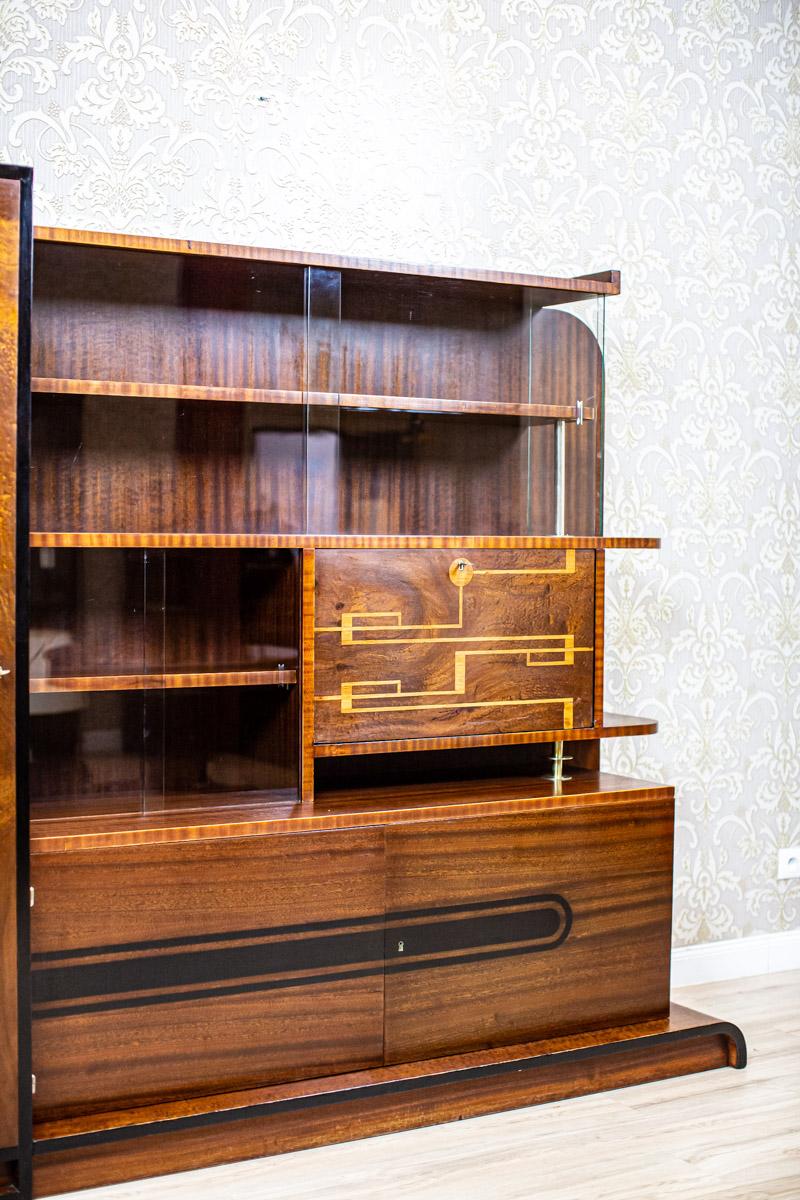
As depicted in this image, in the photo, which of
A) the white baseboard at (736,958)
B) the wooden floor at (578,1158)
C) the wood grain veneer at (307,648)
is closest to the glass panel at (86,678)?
the wood grain veneer at (307,648)

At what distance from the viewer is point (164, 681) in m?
2.35

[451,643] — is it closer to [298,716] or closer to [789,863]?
[298,716]

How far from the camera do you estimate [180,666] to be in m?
2.46

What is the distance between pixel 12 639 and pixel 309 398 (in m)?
0.78

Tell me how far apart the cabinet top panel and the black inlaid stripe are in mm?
1292

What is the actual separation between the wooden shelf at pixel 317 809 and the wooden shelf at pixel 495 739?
98mm

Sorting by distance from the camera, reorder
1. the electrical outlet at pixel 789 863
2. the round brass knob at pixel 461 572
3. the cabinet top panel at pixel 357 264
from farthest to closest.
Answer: the electrical outlet at pixel 789 863 → the round brass knob at pixel 461 572 → the cabinet top panel at pixel 357 264

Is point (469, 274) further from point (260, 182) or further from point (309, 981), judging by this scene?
point (309, 981)

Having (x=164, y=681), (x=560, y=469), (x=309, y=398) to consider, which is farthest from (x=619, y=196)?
(x=164, y=681)

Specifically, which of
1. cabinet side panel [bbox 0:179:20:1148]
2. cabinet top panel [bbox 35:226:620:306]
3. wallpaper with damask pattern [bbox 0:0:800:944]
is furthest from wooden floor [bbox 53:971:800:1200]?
cabinet top panel [bbox 35:226:620:306]

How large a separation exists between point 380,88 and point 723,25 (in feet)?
3.49

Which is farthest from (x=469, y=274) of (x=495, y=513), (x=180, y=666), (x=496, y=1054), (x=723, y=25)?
(x=496, y=1054)

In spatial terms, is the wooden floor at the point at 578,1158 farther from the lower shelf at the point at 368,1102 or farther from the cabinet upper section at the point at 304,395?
the cabinet upper section at the point at 304,395

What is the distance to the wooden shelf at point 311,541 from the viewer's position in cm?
224
